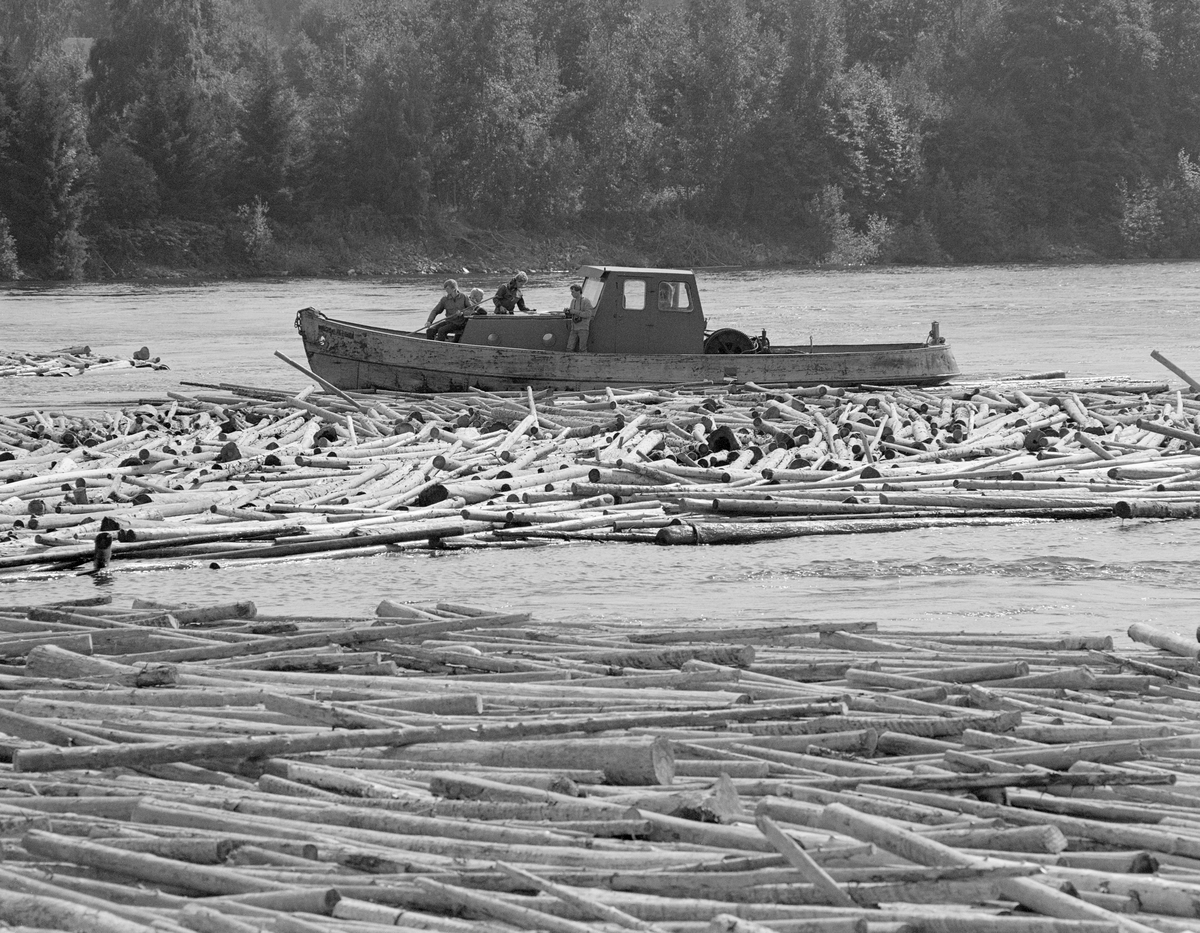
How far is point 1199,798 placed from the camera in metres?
4.86

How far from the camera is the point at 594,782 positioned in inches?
197

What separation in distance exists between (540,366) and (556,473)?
8.50 metres

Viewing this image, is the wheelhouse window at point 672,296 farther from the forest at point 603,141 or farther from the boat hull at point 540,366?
the forest at point 603,141

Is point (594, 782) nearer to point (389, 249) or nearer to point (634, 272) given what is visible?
point (634, 272)

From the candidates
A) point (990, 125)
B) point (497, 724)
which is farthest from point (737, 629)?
point (990, 125)

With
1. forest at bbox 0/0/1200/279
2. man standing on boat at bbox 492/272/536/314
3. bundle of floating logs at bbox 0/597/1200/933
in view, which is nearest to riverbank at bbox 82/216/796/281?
forest at bbox 0/0/1200/279

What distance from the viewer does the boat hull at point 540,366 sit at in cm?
2214

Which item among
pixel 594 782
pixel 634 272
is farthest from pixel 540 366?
pixel 594 782

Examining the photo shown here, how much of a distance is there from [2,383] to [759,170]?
216ft

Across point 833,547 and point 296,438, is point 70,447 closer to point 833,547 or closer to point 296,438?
point 296,438

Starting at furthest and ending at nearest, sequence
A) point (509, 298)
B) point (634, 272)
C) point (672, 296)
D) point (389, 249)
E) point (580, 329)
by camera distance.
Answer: point (389, 249)
point (509, 298)
point (672, 296)
point (580, 329)
point (634, 272)

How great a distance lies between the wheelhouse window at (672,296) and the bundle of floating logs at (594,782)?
16.0 m

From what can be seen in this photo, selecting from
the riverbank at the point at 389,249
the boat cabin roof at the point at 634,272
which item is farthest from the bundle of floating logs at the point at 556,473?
the riverbank at the point at 389,249

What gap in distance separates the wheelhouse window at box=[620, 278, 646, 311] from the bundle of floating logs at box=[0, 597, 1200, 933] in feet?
52.5
